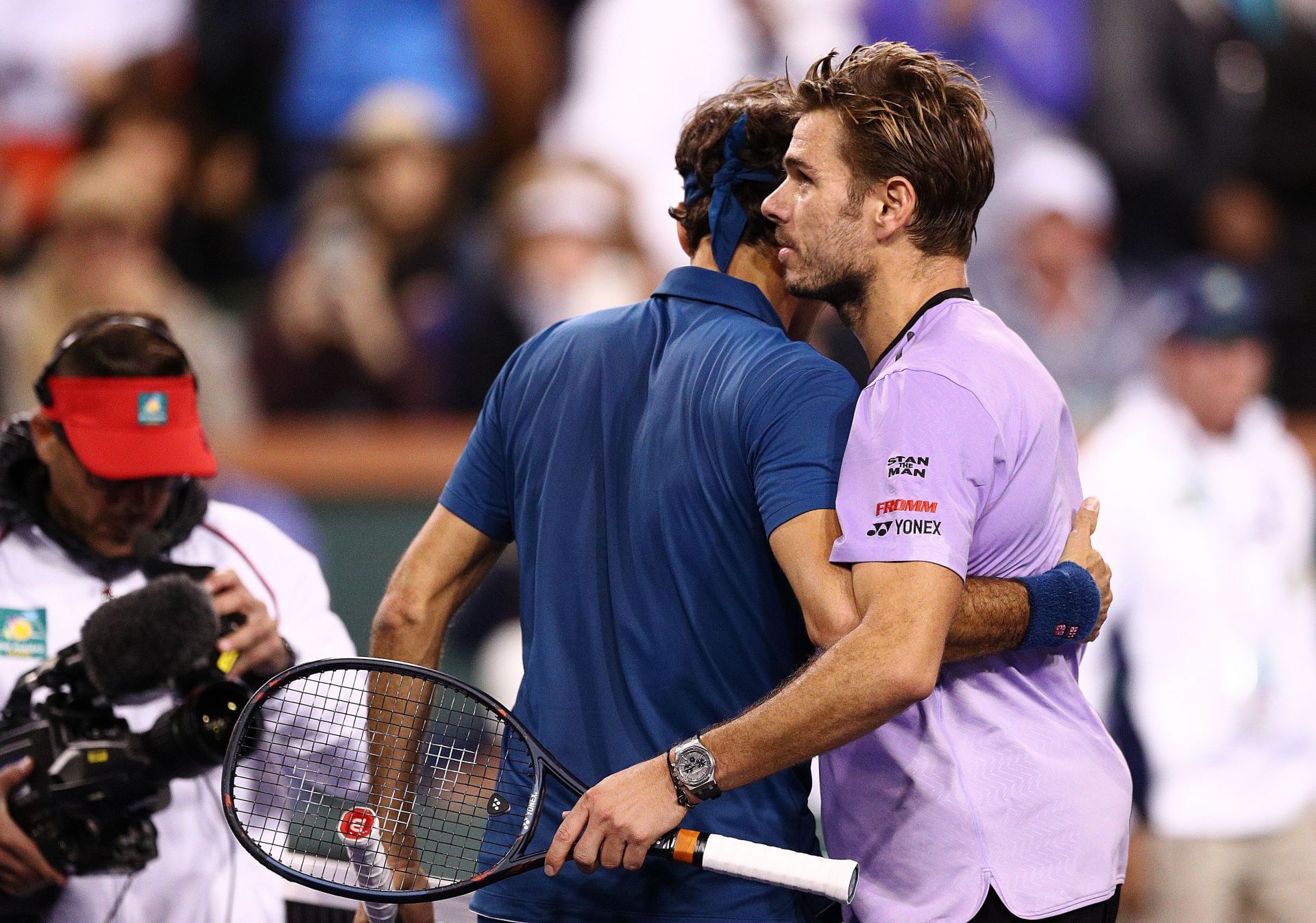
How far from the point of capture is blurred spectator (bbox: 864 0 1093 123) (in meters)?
8.03

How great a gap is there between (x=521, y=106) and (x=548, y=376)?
5.63 metres

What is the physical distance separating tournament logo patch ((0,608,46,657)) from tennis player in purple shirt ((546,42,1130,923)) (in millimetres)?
1423

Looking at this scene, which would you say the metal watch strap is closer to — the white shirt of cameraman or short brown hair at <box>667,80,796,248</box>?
short brown hair at <box>667,80,796,248</box>

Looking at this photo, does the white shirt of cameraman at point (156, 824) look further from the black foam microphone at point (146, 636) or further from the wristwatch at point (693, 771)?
the wristwatch at point (693, 771)

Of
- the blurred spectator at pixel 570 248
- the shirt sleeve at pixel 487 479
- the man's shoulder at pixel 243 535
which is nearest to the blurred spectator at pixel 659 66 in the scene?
the blurred spectator at pixel 570 248

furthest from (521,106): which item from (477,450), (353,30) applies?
(477,450)

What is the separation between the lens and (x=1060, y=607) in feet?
8.68

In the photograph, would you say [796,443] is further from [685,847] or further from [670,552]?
[685,847]

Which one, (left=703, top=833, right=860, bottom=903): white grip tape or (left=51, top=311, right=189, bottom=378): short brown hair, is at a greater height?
(left=51, top=311, right=189, bottom=378): short brown hair

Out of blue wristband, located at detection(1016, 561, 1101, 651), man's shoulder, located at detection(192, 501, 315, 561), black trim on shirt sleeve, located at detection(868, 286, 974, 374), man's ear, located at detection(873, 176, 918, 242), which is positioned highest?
man's ear, located at detection(873, 176, 918, 242)

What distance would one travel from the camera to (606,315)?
9.82 feet

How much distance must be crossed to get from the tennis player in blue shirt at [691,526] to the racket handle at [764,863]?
0.10 m

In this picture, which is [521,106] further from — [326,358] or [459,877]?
[459,877]

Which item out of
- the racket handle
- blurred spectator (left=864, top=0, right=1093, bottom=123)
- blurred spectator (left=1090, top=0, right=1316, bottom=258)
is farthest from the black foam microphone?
blurred spectator (left=1090, top=0, right=1316, bottom=258)
